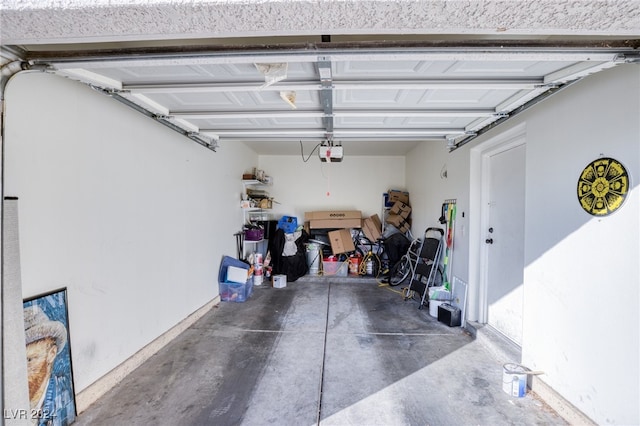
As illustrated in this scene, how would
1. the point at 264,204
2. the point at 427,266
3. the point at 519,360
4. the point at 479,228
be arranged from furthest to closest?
the point at 264,204, the point at 427,266, the point at 479,228, the point at 519,360

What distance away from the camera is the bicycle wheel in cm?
485

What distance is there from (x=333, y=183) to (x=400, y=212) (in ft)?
5.07

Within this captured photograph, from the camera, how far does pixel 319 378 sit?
2133mm

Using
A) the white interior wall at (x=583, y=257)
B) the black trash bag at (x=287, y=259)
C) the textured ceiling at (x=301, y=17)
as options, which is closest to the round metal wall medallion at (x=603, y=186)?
the white interior wall at (x=583, y=257)

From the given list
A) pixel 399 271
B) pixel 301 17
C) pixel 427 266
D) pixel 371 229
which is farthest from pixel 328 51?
pixel 371 229

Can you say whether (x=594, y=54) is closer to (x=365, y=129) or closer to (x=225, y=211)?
(x=365, y=129)

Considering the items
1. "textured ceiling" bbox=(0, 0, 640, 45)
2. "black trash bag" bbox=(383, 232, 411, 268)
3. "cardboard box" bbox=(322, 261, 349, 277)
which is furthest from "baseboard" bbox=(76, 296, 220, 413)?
"black trash bag" bbox=(383, 232, 411, 268)

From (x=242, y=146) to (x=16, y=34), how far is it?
3.96 metres

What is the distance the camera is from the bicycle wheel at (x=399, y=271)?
4.85 meters

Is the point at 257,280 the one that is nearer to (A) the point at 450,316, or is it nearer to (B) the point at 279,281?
(B) the point at 279,281

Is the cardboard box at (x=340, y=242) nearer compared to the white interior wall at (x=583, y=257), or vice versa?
the white interior wall at (x=583, y=257)

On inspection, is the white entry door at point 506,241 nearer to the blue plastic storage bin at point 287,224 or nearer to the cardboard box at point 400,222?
the cardboard box at point 400,222

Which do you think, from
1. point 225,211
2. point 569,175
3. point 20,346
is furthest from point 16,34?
Result: point 225,211

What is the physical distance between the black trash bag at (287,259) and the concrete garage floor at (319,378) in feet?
5.49
